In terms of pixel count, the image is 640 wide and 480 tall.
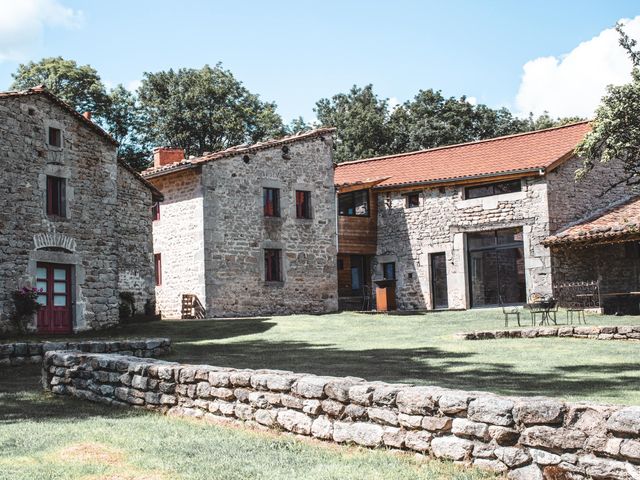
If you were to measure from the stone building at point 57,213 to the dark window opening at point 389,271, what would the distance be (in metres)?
11.2

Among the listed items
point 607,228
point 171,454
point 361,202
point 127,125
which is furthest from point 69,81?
point 171,454

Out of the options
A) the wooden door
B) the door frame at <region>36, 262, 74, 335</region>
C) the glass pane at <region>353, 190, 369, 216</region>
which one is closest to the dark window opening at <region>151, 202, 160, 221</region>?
the door frame at <region>36, 262, 74, 335</region>

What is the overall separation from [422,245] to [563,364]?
1619 centimetres

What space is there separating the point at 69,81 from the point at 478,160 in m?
23.7

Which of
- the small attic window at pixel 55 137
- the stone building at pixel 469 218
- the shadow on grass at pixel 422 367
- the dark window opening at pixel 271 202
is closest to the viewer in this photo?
the shadow on grass at pixel 422 367

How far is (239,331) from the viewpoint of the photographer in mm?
18969

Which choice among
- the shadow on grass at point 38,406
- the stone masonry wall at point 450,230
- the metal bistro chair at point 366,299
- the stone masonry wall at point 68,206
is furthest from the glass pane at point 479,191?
the shadow on grass at point 38,406

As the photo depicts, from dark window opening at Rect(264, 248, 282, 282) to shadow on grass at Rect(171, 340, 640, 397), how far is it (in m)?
10.7

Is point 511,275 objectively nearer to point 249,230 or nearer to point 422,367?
point 249,230

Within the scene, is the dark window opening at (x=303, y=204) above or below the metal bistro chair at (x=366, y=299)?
above

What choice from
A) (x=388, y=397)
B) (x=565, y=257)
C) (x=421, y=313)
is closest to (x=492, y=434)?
(x=388, y=397)

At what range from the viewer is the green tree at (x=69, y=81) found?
130ft

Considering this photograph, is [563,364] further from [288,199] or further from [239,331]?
[288,199]

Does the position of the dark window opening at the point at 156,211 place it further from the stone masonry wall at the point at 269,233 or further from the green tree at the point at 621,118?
the green tree at the point at 621,118
